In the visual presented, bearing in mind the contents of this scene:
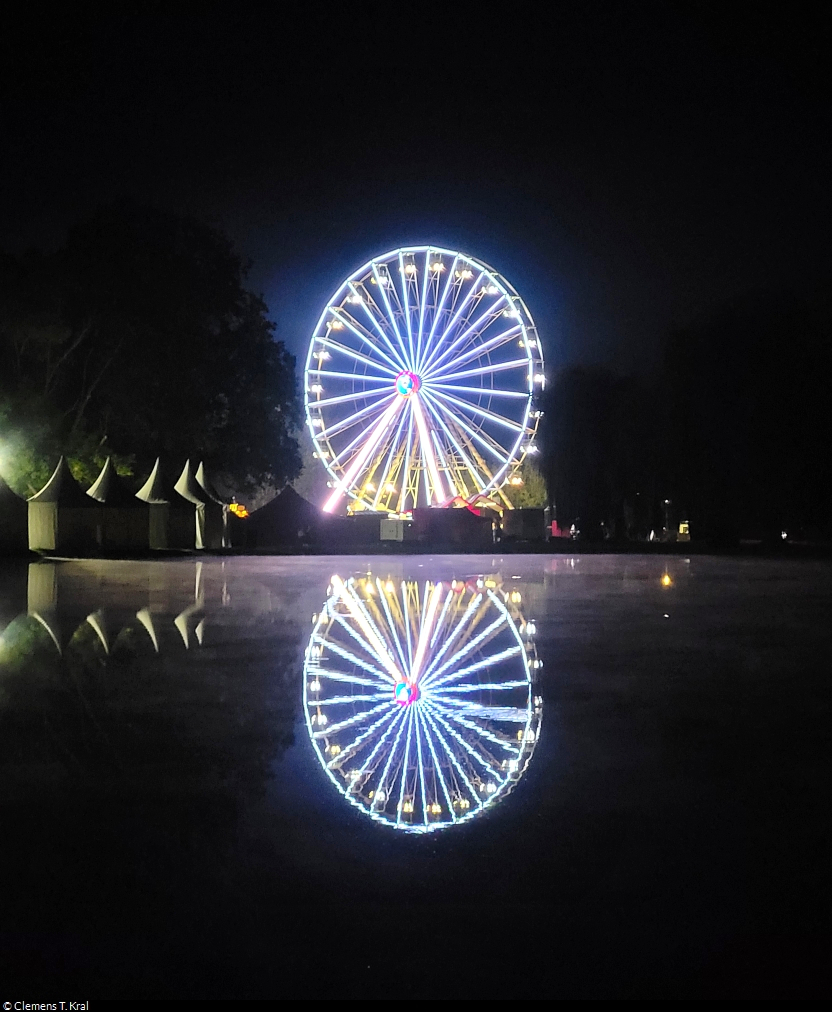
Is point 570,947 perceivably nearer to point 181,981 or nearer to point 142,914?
point 181,981

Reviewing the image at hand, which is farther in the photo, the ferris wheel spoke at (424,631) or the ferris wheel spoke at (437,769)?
the ferris wheel spoke at (424,631)

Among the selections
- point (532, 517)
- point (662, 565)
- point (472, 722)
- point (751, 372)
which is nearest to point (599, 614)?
point (472, 722)

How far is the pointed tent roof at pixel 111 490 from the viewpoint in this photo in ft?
105

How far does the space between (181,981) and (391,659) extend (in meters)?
5.70

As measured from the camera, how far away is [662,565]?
1011 inches

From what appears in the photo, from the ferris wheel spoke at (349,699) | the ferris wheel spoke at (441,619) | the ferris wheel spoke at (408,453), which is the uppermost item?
the ferris wheel spoke at (408,453)

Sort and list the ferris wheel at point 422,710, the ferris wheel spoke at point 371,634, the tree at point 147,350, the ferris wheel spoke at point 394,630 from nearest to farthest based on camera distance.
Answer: the ferris wheel at point 422,710 < the ferris wheel spoke at point 371,634 < the ferris wheel spoke at point 394,630 < the tree at point 147,350

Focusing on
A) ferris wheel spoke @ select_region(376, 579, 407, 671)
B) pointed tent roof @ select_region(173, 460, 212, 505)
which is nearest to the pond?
ferris wheel spoke @ select_region(376, 579, 407, 671)

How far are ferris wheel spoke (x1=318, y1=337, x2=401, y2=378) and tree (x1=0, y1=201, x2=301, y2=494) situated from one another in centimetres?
533

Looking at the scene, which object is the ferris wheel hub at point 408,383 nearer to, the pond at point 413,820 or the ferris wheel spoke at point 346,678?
the pond at point 413,820

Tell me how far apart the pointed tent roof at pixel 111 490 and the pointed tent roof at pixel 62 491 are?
118cm

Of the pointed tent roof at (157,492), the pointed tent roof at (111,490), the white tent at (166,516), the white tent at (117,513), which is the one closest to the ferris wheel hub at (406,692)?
the white tent at (117,513)

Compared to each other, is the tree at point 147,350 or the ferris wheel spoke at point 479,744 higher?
the tree at point 147,350

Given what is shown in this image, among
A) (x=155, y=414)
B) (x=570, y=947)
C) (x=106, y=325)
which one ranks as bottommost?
(x=570, y=947)
